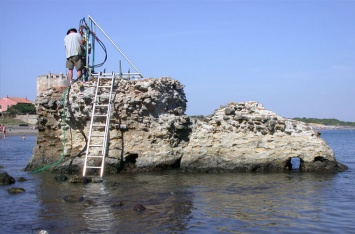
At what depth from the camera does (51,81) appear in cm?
2348

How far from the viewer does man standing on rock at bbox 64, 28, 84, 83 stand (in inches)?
725

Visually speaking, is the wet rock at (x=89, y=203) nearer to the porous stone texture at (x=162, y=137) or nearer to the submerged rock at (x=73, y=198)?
the submerged rock at (x=73, y=198)

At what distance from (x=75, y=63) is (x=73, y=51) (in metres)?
0.55

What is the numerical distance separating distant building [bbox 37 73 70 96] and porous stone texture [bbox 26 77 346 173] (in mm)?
2084

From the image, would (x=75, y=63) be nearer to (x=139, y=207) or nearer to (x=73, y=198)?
(x=73, y=198)

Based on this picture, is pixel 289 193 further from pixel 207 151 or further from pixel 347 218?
pixel 207 151

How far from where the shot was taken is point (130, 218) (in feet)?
32.9

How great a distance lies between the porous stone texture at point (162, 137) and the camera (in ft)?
57.0

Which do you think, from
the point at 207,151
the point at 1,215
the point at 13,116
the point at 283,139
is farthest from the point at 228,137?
the point at 13,116

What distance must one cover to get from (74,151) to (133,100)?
3.35 m

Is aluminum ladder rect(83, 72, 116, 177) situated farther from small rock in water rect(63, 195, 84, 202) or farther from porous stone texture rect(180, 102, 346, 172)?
small rock in water rect(63, 195, 84, 202)

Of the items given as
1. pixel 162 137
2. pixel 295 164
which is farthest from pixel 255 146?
pixel 295 164

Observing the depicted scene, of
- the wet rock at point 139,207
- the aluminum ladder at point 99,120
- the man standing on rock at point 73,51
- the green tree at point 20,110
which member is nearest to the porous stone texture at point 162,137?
the aluminum ladder at point 99,120

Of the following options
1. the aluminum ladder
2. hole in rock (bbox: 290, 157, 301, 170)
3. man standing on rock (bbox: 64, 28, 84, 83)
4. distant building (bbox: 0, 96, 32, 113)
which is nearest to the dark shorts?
man standing on rock (bbox: 64, 28, 84, 83)
